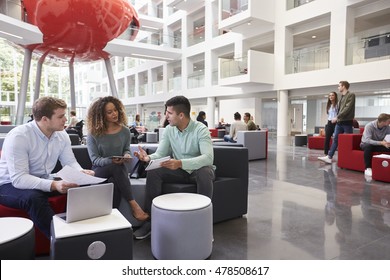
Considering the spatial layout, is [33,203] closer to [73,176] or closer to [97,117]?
[73,176]

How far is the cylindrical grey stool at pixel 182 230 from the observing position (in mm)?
2004

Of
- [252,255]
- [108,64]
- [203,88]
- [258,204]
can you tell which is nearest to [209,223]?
[252,255]

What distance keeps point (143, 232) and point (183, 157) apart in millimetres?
749

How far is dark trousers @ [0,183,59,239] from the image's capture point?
1968mm

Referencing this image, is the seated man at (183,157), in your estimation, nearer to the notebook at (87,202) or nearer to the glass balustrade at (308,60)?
the notebook at (87,202)

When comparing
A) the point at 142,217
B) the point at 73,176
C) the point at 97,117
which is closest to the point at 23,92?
the point at 97,117

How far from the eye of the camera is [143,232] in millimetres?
2527

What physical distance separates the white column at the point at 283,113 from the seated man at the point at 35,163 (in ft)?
42.6

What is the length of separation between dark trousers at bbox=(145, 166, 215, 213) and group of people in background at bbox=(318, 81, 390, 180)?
3836 mm

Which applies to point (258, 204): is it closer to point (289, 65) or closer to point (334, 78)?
point (334, 78)

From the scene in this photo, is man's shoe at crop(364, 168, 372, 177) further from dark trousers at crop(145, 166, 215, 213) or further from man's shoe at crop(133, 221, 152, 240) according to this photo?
man's shoe at crop(133, 221, 152, 240)

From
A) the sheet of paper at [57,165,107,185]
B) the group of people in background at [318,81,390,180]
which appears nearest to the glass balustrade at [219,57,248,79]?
the group of people in background at [318,81,390,180]

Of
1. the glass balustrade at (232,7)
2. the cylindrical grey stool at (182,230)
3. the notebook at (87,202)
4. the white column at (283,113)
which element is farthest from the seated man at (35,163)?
the glass balustrade at (232,7)
